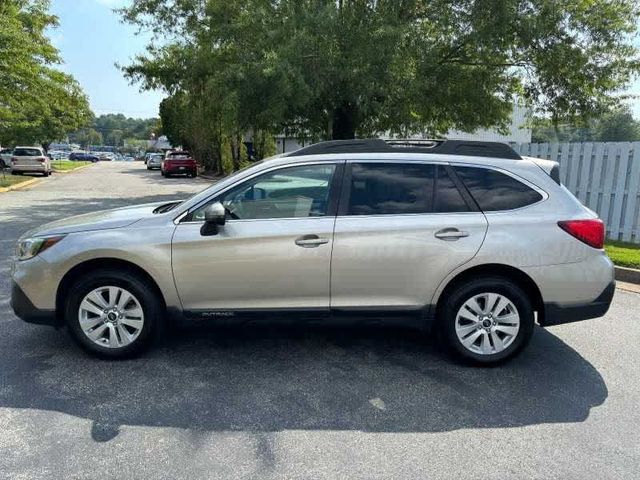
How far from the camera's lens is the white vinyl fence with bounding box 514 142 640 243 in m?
9.70

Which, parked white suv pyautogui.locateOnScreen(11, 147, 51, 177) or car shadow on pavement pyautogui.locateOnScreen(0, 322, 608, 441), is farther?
parked white suv pyautogui.locateOnScreen(11, 147, 51, 177)

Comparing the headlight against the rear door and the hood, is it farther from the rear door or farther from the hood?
the rear door

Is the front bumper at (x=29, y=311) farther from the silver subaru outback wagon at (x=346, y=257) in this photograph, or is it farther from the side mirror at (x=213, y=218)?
the side mirror at (x=213, y=218)

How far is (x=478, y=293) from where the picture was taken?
13.6 ft

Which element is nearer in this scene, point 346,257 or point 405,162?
point 346,257

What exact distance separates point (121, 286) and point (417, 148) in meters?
2.62

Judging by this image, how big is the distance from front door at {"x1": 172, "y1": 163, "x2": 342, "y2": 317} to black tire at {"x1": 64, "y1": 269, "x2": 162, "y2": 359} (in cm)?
26

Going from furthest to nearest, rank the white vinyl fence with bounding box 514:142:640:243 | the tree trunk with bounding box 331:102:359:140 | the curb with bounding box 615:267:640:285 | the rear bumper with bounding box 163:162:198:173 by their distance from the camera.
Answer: the rear bumper with bounding box 163:162:198:173 → the tree trunk with bounding box 331:102:359:140 → the white vinyl fence with bounding box 514:142:640:243 → the curb with bounding box 615:267:640:285

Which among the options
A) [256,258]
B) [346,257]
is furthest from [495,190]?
[256,258]

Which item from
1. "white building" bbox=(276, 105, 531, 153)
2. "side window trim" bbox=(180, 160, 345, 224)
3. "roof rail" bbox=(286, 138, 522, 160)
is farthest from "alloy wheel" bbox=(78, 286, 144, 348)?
"white building" bbox=(276, 105, 531, 153)

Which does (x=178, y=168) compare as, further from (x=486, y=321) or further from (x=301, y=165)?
(x=486, y=321)

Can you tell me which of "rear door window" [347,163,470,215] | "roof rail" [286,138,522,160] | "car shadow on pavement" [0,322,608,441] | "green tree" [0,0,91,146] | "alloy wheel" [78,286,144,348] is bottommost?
"car shadow on pavement" [0,322,608,441]

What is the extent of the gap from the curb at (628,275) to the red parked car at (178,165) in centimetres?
2918

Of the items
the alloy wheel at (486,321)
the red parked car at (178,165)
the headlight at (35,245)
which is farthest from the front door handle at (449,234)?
the red parked car at (178,165)
